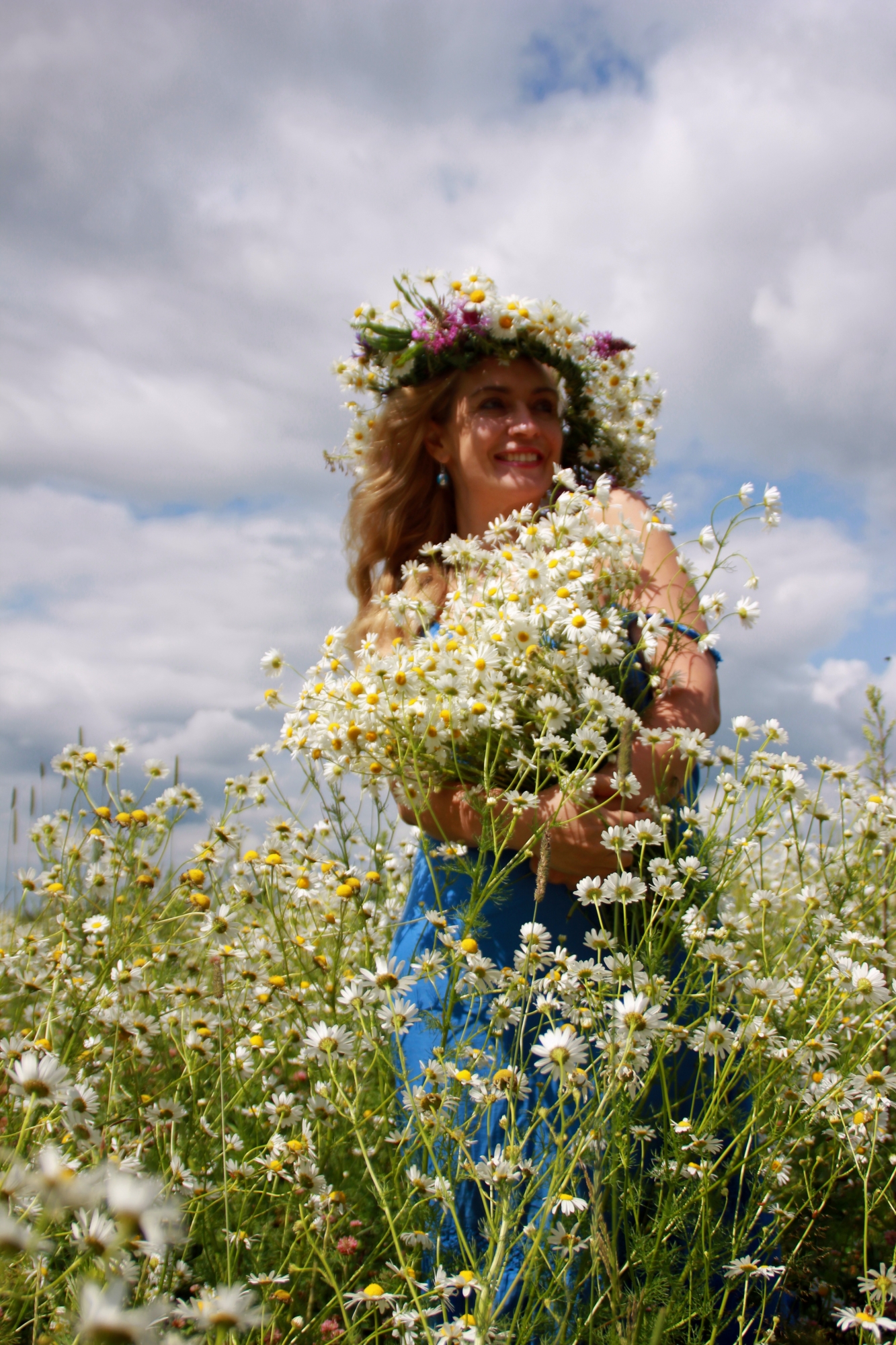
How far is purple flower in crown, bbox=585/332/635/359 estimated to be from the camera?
3191 millimetres

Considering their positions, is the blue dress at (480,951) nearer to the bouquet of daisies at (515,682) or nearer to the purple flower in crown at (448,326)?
the bouquet of daisies at (515,682)

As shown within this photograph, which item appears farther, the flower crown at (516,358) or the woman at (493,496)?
the flower crown at (516,358)

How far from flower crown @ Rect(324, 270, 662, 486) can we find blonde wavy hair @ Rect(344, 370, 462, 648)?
9 cm

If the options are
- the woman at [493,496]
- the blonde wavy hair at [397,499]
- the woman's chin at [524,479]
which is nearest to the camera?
the woman at [493,496]

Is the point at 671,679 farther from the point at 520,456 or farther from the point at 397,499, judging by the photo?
the point at 397,499

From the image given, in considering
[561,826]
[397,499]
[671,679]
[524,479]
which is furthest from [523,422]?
[561,826]

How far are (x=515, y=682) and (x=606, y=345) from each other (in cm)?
196

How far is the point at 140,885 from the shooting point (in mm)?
2162

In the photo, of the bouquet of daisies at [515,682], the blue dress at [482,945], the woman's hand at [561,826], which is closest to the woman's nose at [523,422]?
the bouquet of daisies at [515,682]

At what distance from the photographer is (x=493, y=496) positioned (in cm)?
279

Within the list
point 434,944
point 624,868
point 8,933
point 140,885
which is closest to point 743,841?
point 624,868

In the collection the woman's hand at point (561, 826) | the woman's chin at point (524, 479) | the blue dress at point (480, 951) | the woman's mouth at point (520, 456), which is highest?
the woman's mouth at point (520, 456)

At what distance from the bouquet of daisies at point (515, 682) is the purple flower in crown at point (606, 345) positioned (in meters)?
1.41

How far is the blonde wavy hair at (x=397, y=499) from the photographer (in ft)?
9.96
